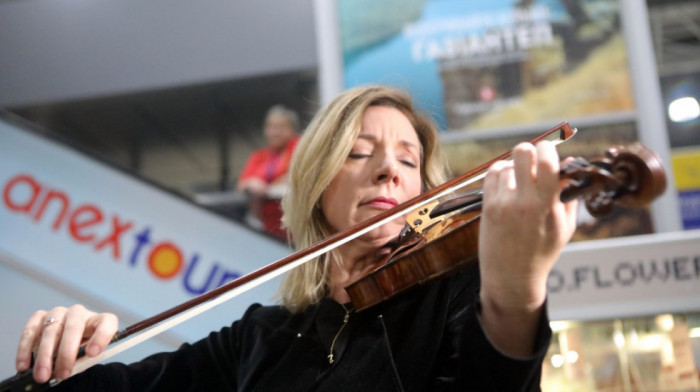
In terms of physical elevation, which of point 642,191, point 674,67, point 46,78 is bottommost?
point 674,67

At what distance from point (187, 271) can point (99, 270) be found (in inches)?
13.2

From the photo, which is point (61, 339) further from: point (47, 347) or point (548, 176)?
point (548, 176)

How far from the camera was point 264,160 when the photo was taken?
12.5 feet

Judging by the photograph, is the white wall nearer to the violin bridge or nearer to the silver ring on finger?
the violin bridge

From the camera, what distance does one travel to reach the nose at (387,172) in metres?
1.39

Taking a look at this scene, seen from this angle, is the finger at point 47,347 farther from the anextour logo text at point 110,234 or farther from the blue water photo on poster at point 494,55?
the blue water photo on poster at point 494,55

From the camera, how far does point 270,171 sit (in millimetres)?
3719

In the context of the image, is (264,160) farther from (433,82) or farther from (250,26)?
(250,26)

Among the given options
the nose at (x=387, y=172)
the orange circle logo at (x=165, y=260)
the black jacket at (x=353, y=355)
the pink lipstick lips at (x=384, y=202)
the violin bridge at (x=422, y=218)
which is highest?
the nose at (x=387, y=172)

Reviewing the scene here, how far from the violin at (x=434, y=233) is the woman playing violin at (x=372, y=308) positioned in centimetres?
4

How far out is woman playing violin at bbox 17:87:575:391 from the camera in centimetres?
87

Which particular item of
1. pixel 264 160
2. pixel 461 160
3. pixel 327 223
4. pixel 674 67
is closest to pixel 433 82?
pixel 461 160

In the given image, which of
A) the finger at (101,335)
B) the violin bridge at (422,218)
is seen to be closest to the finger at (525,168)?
the violin bridge at (422,218)

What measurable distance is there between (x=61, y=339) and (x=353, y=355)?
48cm
